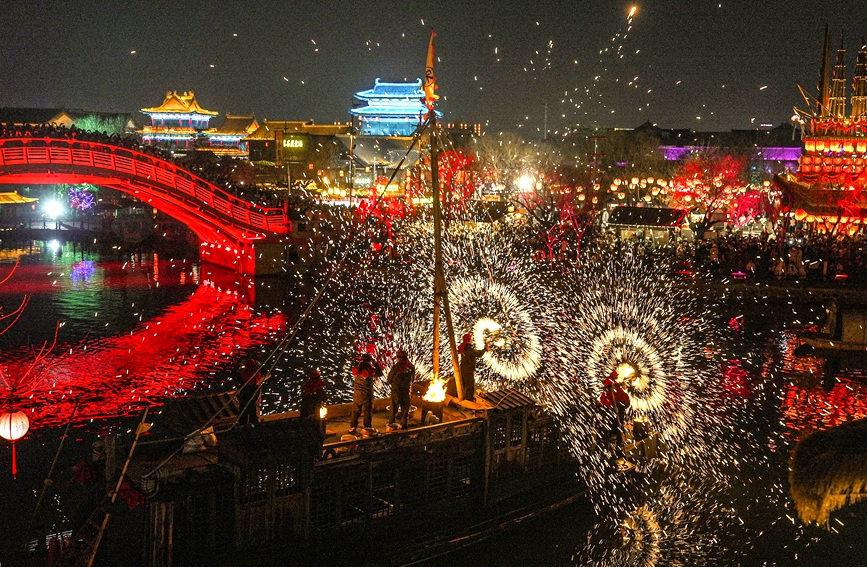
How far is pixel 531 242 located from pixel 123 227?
2749cm

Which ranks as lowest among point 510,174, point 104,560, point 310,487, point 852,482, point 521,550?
point 521,550

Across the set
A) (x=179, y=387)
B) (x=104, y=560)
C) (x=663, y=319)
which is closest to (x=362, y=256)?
(x=663, y=319)

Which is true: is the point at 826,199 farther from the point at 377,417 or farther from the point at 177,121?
the point at 177,121

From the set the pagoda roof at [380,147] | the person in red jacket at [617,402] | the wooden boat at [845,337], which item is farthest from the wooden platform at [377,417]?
the pagoda roof at [380,147]

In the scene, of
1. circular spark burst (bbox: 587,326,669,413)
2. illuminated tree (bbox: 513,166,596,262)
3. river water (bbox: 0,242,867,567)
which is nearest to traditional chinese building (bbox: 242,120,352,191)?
illuminated tree (bbox: 513,166,596,262)

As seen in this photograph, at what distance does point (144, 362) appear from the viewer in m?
18.5

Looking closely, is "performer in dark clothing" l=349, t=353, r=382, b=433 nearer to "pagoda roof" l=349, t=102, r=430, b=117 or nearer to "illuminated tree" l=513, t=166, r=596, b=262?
"illuminated tree" l=513, t=166, r=596, b=262

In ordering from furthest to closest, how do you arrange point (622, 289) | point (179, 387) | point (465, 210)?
point (465, 210) < point (622, 289) < point (179, 387)

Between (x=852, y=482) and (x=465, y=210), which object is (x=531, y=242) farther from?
(x=852, y=482)

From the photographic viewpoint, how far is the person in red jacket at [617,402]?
11.7m

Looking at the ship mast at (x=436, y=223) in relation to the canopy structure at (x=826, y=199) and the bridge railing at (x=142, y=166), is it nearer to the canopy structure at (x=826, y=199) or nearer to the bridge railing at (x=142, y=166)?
the bridge railing at (x=142, y=166)

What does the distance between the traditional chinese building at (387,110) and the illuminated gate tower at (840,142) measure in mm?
48232

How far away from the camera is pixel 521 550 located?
9.98 metres

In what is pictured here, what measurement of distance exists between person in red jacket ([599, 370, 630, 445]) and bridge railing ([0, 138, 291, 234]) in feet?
72.4
